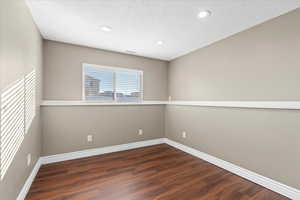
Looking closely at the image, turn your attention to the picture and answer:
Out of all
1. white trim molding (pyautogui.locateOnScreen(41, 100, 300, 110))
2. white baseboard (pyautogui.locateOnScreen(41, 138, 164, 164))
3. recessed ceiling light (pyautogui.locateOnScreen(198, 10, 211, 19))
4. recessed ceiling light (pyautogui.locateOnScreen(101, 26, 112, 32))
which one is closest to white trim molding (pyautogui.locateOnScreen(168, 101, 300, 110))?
white trim molding (pyautogui.locateOnScreen(41, 100, 300, 110))

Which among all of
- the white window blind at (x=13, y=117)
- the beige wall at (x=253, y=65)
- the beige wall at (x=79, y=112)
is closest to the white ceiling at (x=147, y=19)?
the beige wall at (x=253, y=65)

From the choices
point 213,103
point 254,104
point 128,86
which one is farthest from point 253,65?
point 128,86

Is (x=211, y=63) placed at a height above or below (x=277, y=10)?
below

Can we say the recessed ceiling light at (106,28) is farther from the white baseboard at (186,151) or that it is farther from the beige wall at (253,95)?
the white baseboard at (186,151)

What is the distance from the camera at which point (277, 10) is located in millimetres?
1667

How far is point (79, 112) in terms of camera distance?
2684 mm

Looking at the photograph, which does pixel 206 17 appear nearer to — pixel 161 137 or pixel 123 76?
pixel 123 76

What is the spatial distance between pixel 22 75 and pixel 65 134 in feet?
4.75

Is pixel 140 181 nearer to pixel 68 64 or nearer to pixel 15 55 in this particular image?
pixel 15 55

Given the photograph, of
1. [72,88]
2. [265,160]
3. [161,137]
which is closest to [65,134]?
[72,88]

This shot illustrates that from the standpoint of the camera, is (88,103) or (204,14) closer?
(204,14)

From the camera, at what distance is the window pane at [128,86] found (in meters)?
3.17

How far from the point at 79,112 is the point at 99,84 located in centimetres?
70

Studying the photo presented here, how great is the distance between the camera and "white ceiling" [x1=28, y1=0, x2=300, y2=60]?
5.19 feet
